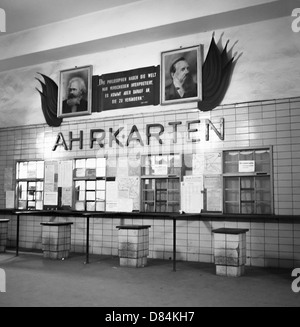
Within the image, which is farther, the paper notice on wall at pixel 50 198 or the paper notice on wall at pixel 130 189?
the paper notice on wall at pixel 50 198

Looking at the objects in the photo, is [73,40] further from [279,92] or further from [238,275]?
[238,275]

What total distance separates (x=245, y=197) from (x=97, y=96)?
3.65 metres

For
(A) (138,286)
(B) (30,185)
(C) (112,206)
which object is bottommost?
(A) (138,286)

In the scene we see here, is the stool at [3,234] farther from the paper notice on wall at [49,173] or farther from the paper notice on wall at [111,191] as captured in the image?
the paper notice on wall at [111,191]

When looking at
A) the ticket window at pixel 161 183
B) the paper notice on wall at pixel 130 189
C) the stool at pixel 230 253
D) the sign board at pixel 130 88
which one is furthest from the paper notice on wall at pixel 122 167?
the stool at pixel 230 253

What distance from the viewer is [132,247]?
6.18 metres

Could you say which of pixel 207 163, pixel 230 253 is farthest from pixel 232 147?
pixel 230 253

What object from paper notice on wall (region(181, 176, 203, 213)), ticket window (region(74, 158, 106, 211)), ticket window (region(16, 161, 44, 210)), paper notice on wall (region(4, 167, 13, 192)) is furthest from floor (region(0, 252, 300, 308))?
paper notice on wall (region(4, 167, 13, 192))

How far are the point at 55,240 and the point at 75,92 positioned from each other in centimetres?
312

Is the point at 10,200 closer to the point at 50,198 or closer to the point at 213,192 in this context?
the point at 50,198

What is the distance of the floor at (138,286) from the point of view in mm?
4105

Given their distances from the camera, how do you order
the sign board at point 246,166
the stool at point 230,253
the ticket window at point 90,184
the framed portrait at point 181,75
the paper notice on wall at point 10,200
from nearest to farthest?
the stool at point 230,253 < the sign board at point 246,166 < the framed portrait at point 181,75 < the ticket window at point 90,184 < the paper notice on wall at point 10,200

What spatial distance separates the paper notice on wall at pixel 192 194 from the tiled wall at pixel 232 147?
0.88ft
